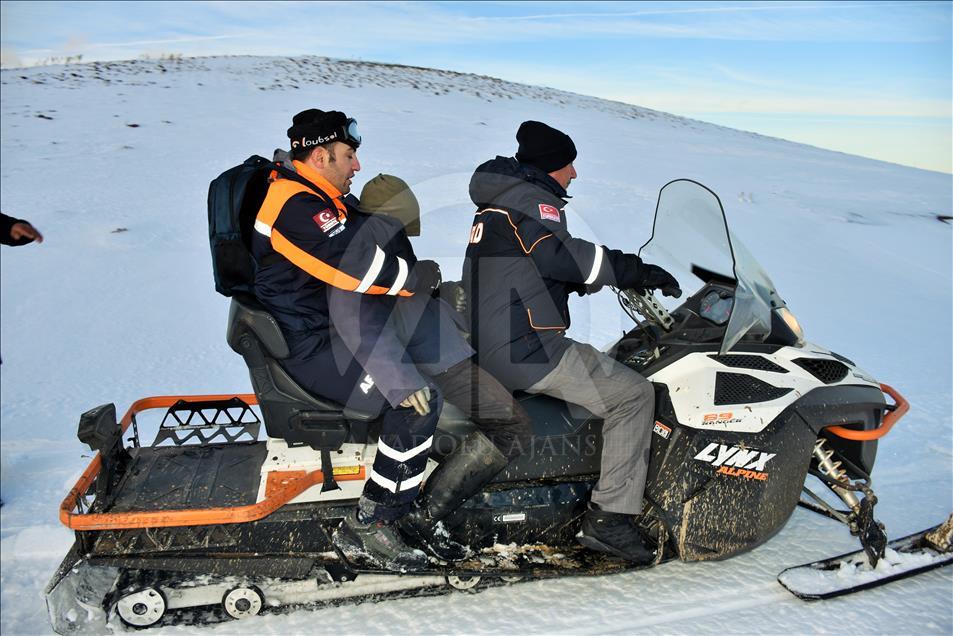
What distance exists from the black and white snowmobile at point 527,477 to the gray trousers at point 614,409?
0.08 meters

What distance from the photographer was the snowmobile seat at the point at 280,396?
7.94 feet

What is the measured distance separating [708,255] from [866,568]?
4.91 feet

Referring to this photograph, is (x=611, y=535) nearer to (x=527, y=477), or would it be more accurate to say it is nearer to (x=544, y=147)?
(x=527, y=477)

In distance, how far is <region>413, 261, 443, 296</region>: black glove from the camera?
7.92ft

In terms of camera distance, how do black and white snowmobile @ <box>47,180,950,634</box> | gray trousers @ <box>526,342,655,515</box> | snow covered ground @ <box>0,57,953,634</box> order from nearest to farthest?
black and white snowmobile @ <box>47,180,950,634</box> < gray trousers @ <box>526,342,655,515</box> < snow covered ground @ <box>0,57,953,634</box>

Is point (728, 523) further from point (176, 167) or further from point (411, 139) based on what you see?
point (411, 139)

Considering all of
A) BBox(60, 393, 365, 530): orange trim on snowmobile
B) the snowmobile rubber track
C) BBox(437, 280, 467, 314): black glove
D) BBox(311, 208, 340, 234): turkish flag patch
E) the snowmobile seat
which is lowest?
the snowmobile rubber track

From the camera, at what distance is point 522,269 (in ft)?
8.70

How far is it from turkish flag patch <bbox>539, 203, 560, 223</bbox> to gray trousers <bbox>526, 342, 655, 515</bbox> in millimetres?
528

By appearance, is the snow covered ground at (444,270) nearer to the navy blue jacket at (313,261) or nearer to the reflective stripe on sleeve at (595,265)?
the navy blue jacket at (313,261)

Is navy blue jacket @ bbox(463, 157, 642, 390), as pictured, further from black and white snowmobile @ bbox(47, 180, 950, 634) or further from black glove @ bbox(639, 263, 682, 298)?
black and white snowmobile @ bbox(47, 180, 950, 634)

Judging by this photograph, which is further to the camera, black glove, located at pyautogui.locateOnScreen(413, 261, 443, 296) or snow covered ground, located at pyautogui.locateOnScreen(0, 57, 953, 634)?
snow covered ground, located at pyautogui.locateOnScreen(0, 57, 953, 634)

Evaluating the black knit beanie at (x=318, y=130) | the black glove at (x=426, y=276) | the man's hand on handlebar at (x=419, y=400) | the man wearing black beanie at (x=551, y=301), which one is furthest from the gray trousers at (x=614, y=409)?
the black knit beanie at (x=318, y=130)

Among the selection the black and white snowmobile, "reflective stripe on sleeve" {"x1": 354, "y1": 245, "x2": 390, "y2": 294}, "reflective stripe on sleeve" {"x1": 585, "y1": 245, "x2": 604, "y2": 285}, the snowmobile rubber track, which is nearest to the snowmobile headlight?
the black and white snowmobile
